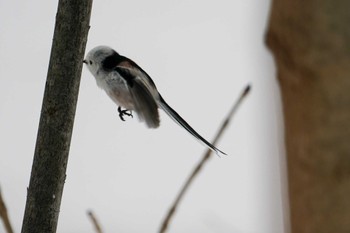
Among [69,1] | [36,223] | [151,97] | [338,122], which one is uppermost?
[69,1]

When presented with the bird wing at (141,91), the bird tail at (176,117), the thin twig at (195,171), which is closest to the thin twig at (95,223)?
the thin twig at (195,171)

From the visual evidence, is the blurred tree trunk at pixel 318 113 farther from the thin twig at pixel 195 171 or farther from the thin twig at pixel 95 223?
the thin twig at pixel 95 223

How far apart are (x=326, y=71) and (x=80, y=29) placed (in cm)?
70

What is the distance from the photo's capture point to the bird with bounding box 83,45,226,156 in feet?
3.50

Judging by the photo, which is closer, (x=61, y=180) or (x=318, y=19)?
(x=318, y=19)

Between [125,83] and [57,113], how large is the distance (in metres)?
0.14

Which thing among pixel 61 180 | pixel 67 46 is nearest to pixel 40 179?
pixel 61 180

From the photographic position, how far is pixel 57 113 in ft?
3.41

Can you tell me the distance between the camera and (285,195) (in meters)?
0.44

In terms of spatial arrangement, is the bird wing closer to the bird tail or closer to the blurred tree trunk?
the bird tail

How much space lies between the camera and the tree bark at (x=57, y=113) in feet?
3.42

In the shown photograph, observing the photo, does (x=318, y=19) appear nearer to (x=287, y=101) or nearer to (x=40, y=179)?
(x=287, y=101)

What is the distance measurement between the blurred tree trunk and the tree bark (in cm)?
67

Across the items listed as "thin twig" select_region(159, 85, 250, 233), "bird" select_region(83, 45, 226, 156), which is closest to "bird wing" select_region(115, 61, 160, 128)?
"bird" select_region(83, 45, 226, 156)
